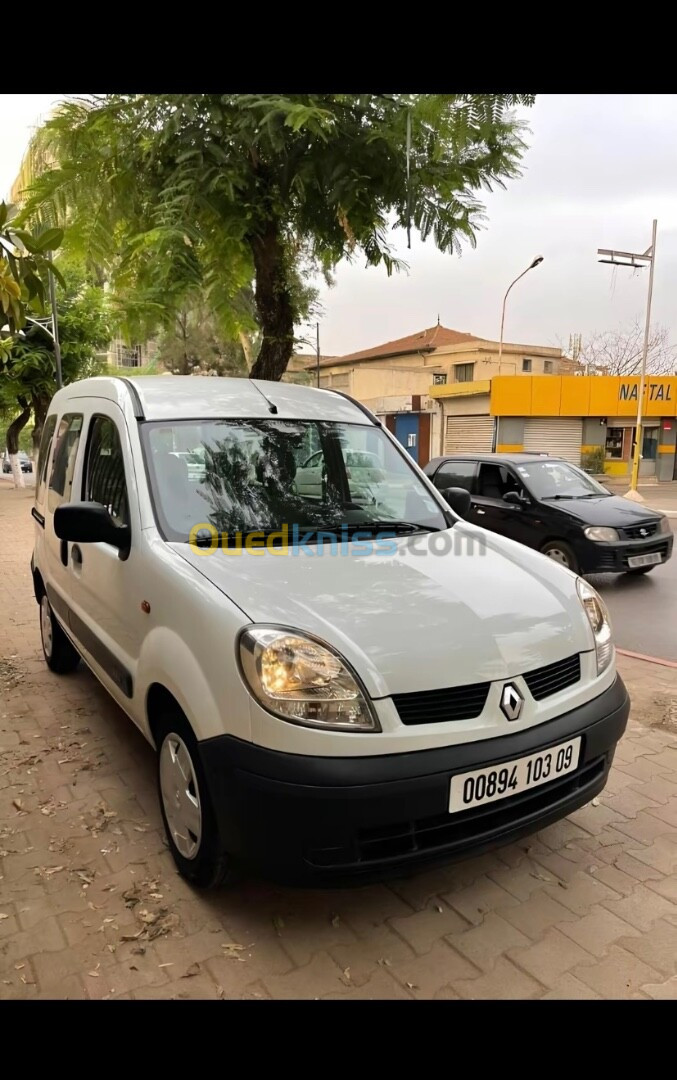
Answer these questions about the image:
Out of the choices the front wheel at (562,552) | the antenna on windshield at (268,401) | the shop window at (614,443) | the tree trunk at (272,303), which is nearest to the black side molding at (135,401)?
the antenna on windshield at (268,401)

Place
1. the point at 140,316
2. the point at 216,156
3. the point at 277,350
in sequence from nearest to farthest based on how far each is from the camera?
the point at 216,156 → the point at 140,316 → the point at 277,350

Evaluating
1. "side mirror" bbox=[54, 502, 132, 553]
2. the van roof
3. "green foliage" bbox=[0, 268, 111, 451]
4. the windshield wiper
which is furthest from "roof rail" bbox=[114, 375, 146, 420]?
"green foliage" bbox=[0, 268, 111, 451]

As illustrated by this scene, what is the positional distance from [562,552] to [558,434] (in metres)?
25.1

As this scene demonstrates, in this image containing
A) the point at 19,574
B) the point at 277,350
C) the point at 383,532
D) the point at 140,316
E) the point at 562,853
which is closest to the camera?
the point at 562,853

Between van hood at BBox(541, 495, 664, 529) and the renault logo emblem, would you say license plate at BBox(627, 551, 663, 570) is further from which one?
the renault logo emblem

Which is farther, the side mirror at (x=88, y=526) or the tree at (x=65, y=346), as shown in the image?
the tree at (x=65, y=346)

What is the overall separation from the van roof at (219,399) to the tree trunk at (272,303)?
8.35ft

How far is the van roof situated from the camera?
3412 mm

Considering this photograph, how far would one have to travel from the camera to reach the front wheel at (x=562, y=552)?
26.9ft

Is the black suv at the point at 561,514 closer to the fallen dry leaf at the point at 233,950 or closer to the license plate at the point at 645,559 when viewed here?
the license plate at the point at 645,559
